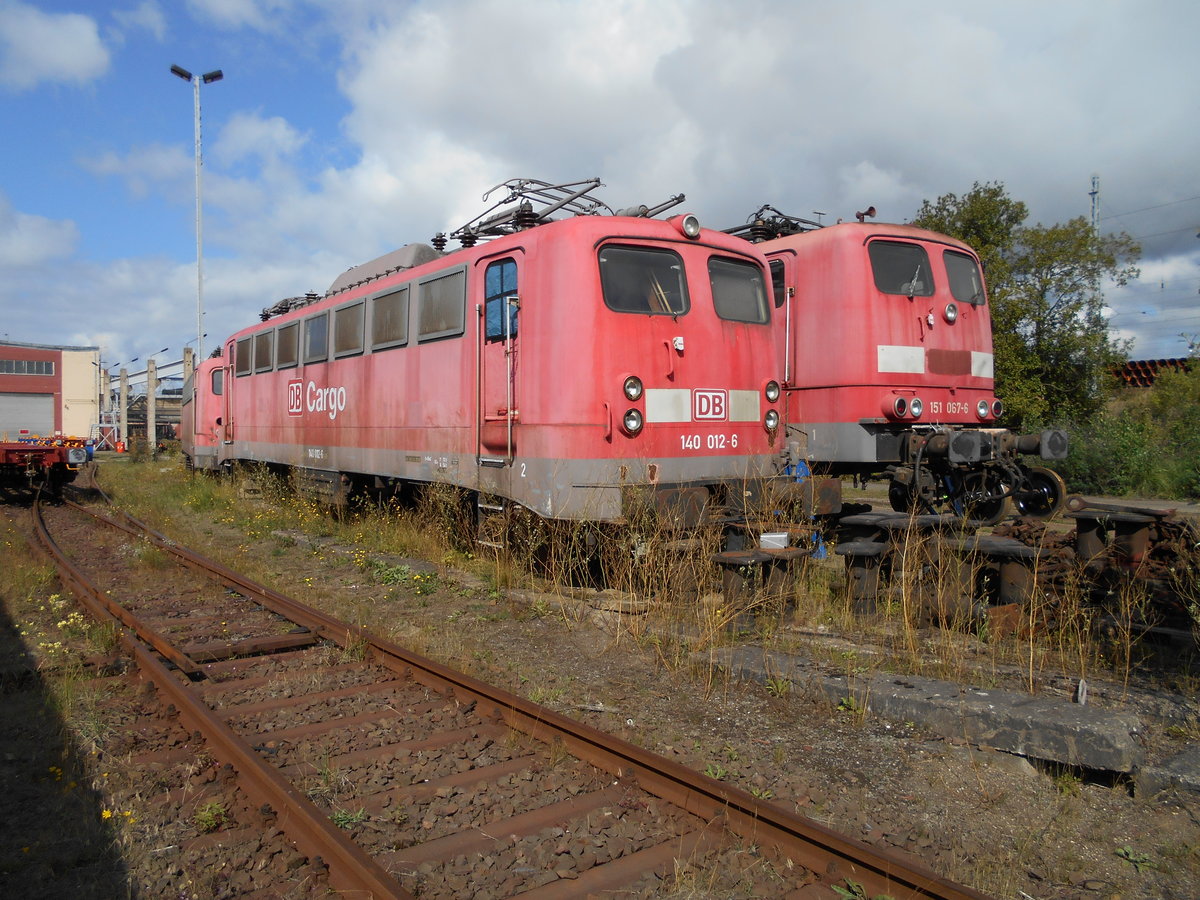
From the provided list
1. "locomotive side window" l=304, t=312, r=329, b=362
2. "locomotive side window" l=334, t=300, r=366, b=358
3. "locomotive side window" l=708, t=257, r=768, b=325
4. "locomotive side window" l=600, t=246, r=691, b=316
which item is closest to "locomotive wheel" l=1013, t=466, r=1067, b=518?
"locomotive side window" l=708, t=257, r=768, b=325

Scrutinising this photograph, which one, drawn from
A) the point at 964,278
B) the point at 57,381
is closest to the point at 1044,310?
the point at 964,278

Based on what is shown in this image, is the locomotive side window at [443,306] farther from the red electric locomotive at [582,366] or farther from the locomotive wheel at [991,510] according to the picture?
the locomotive wheel at [991,510]

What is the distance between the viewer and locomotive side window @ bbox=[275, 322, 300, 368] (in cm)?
1279

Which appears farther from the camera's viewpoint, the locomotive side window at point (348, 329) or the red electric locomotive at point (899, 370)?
the locomotive side window at point (348, 329)

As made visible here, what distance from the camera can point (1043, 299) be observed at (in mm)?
18062

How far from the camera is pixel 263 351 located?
14.4 metres

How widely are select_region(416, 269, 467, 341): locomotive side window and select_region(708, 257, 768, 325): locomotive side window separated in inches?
95.0

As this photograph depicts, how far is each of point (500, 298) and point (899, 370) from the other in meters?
4.15

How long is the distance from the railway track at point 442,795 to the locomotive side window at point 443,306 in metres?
3.77

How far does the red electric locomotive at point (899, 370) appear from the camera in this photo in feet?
28.6

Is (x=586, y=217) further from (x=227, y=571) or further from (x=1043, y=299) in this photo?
(x=1043, y=299)

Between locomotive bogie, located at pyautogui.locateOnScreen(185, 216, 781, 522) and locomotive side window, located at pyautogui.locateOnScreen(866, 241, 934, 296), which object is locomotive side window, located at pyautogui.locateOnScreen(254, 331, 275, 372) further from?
locomotive side window, located at pyautogui.locateOnScreen(866, 241, 934, 296)

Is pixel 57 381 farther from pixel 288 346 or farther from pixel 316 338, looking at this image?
pixel 316 338

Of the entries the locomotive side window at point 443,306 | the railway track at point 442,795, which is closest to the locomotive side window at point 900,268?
the locomotive side window at point 443,306
